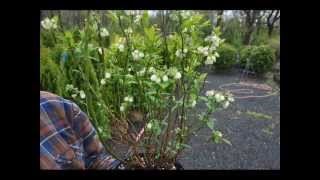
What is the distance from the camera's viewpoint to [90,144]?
75.7 inches

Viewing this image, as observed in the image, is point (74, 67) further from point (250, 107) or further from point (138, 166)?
point (250, 107)

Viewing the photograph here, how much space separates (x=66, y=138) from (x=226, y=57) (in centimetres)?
71

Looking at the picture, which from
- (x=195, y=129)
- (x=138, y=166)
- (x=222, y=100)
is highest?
(x=222, y=100)

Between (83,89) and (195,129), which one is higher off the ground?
(83,89)

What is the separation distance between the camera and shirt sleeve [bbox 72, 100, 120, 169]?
1.89 metres

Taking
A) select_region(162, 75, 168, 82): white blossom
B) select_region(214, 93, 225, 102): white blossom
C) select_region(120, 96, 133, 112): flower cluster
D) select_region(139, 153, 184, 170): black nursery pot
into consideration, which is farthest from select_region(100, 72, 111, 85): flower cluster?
select_region(214, 93, 225, 102): white blossom

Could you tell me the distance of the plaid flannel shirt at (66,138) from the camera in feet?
6.07

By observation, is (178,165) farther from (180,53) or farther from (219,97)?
(180,53)

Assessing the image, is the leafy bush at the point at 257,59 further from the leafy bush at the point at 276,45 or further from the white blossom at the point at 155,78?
the white blossom at the point at 155,78

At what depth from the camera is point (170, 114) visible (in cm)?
207

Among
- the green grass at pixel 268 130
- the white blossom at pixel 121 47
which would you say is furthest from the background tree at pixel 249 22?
the white blossom at pixel 121 47
